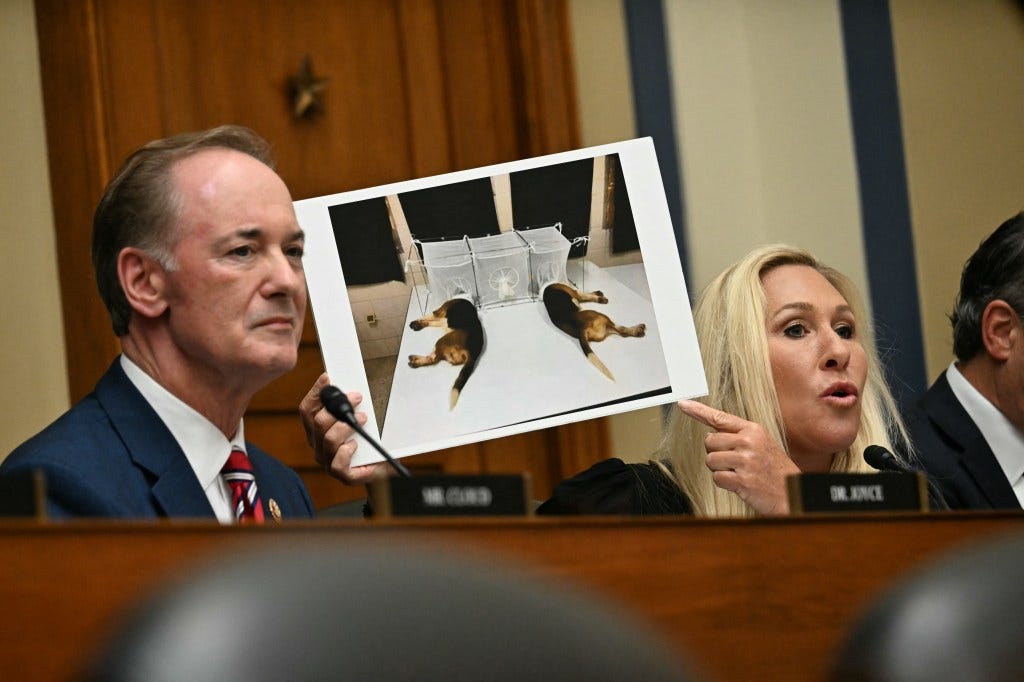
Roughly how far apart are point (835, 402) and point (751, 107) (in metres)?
2.28

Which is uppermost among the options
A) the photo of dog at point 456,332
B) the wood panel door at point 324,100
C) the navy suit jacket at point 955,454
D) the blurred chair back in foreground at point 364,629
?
the wood panel door at point 324,100

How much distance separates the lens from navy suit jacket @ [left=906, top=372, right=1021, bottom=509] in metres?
3.15

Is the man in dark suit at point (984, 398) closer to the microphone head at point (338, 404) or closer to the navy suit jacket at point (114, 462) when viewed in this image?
the microphone head at point (338, 404)

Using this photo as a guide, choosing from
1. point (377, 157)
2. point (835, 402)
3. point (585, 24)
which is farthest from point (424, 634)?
point (585, 24)

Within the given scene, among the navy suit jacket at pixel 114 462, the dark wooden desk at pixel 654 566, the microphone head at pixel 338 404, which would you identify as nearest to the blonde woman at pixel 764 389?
the microphone head at pixel 338 404

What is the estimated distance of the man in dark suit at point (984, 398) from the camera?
10.5 feet

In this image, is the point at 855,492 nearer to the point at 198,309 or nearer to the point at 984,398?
the point at 198,309

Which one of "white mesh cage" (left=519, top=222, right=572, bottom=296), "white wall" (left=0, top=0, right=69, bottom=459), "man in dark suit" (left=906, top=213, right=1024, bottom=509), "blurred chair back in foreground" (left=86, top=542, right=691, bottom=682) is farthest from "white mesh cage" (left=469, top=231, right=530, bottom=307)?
"white wall" (left=0, top=0, right=69, bottom=459)

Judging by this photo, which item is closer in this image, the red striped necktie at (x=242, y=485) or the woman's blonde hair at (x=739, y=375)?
the red striped necktie at (x=242, y=485)

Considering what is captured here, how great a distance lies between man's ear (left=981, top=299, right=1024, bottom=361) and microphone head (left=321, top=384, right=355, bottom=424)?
1.77 meters

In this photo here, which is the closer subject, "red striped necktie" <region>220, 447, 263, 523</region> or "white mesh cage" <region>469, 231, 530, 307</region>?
"red striped necktie" <region>220, 447, 263, 523</region>

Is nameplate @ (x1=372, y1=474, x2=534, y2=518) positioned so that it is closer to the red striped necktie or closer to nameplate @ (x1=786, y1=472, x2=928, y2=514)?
nameplate @ (x1=786, y1=472, x2=928, y2=514)

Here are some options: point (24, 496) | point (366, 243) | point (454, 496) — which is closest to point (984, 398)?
point (366, 243)

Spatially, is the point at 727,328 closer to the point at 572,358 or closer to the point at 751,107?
the point at 572,358
